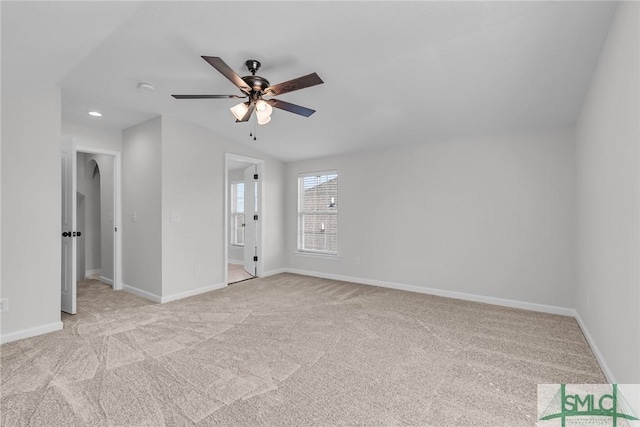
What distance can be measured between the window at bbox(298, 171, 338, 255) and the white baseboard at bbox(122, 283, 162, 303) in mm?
2571

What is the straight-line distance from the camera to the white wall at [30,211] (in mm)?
2717

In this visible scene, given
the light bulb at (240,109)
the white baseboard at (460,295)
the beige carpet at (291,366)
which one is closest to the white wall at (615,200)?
the beige carpet at (291,366)

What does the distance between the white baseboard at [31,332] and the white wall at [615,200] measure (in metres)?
4.45

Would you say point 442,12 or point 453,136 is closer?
point 442,12

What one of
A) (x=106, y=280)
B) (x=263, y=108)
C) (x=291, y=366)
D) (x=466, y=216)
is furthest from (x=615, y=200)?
(x=106, y=280)

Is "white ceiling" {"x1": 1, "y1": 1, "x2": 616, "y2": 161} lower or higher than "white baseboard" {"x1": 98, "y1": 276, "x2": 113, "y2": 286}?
higher

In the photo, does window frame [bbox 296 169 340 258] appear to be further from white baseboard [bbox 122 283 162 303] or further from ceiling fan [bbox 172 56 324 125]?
ceiling fan [bbox 172 56 324 125]

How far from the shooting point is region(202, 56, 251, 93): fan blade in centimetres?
207

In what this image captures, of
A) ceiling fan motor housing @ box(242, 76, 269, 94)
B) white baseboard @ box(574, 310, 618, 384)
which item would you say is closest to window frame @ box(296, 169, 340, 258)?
ceiling fan motor housing @ box(242, 76, 269, 94)

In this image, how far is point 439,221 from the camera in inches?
168

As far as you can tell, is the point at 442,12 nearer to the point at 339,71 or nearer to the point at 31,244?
the point at 339,71

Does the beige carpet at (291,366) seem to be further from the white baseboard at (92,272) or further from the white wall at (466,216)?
the white baseboard at (92,272)

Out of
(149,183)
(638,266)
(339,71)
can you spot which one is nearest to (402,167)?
(339,71)

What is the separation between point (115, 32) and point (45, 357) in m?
2.61
